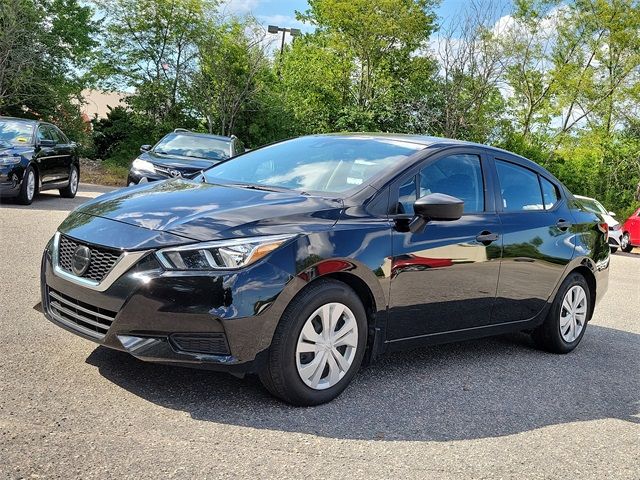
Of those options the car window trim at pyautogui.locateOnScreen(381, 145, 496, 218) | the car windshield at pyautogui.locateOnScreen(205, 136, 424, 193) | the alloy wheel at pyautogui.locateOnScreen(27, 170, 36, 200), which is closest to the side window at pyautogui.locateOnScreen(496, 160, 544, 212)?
the car window trim at pyautogui.locateOnScreen(381, 145, 496, 218)

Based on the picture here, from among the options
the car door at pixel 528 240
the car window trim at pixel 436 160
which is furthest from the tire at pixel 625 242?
the car window trim at pixel 436 160

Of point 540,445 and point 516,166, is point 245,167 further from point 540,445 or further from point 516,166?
point 540,445

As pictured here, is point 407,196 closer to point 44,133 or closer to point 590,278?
point 590,278

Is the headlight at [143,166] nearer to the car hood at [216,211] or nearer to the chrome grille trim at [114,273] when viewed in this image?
the car hood at [216,211]

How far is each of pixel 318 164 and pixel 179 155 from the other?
28.1ft

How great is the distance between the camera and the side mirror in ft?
14.3

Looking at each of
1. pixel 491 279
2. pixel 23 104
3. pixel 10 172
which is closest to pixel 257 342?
pixel 491 279

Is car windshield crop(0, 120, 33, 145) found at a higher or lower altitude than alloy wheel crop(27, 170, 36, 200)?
higher

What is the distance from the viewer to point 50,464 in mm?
3010

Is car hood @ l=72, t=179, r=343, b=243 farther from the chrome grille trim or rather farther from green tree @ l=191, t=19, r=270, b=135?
green tree @ l=191, t=19, r=270, b=135

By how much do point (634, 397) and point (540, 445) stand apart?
1550mm

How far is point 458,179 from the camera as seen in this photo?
511 cm

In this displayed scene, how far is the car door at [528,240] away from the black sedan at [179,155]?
22.6 ft

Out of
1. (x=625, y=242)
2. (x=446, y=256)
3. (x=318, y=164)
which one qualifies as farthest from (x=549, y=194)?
(x=625, y=242)
